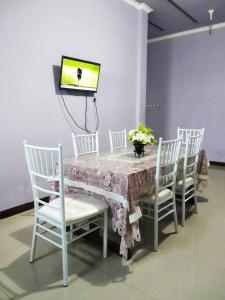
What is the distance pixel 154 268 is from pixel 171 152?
1.00 m

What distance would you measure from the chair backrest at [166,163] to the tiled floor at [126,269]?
0.55m

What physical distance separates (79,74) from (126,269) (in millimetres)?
2580

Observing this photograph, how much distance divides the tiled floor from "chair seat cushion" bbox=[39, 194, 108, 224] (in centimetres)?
44

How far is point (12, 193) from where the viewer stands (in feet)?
9.21

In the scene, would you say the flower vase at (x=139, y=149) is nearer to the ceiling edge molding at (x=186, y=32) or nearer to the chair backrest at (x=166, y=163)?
the chair backrest at (x=166, y=163)

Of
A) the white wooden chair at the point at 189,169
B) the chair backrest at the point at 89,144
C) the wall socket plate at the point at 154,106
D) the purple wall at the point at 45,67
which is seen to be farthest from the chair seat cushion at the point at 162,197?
the wall socket plate at the point at 154,106

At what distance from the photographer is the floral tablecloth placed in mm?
1804

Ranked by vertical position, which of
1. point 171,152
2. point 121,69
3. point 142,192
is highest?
point 121,69

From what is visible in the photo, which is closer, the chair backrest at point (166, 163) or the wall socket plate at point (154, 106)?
the chair backrest at point (166, 163)

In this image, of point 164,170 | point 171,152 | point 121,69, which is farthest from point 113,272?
point 121,69

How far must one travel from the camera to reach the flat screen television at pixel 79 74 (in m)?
3.14

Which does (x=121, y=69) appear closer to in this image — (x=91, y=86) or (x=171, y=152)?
(x=91, y=86)

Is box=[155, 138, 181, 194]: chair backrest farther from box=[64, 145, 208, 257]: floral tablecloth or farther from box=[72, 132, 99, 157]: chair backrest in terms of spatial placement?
box=[72, 132, 99, 157]: chair backrest

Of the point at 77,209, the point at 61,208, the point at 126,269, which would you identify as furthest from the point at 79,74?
the point at 126,269
